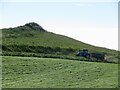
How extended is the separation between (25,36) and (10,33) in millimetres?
6426

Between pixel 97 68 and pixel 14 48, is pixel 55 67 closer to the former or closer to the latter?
pixel 97 68

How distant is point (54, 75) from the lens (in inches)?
1478

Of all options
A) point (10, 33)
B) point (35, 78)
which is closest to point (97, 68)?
point (35, 78)

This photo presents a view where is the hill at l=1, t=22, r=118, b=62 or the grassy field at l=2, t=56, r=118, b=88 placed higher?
the hill at l=1, t=22, r=118, b=62

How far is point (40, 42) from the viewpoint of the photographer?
12381 centimetres

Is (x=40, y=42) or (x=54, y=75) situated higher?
(x=40, y=42)

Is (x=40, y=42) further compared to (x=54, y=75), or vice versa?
(x=40, y=42)

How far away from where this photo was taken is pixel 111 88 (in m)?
29.5

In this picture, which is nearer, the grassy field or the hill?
the grassy field

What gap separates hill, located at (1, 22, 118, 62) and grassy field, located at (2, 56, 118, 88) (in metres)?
46.0

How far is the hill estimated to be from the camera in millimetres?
102812

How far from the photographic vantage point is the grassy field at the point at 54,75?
1216 inches

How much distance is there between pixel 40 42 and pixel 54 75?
284 ft

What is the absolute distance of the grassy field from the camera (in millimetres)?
30895
